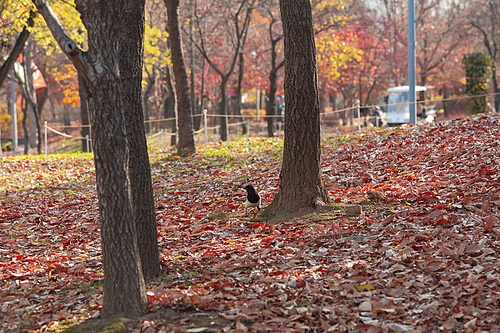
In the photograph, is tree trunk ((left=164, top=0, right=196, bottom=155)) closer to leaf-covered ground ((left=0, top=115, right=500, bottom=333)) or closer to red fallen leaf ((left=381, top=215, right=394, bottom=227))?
leaf-covered ground ((left=0, top=115, right=500, bottom=333))

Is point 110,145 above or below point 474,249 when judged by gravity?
above

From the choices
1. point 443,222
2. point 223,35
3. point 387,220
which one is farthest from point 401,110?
point 443,222

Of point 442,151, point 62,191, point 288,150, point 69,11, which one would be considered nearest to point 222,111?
point 69,11

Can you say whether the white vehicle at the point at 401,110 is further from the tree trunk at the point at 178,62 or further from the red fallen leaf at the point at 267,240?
the red fallen leaf at the point at 267,240

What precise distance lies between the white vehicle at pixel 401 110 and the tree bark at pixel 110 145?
Result: 20.1 meters

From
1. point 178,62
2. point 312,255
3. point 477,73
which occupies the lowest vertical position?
point 312,255

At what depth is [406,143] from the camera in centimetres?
955

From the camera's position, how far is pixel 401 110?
2431 centimetres

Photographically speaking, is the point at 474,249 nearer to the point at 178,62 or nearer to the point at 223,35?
the point at 178,62

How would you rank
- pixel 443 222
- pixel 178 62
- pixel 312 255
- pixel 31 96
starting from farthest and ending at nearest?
pixel 31 96 < pixel 178 62 < pixel 443 222 < pixel 312 255

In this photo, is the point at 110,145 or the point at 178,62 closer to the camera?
the point at 110,145

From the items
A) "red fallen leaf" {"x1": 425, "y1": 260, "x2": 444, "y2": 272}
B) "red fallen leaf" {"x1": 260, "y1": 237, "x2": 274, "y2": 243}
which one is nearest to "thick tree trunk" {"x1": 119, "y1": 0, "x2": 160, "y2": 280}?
"red fallen leaf" {"x1": 260, "y1": 237, "x2": 274, "y2": 243}

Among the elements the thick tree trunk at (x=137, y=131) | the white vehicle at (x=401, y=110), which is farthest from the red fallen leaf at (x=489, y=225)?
the white vehicle at (x=401, y=110)

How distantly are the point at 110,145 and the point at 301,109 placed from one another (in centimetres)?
292
